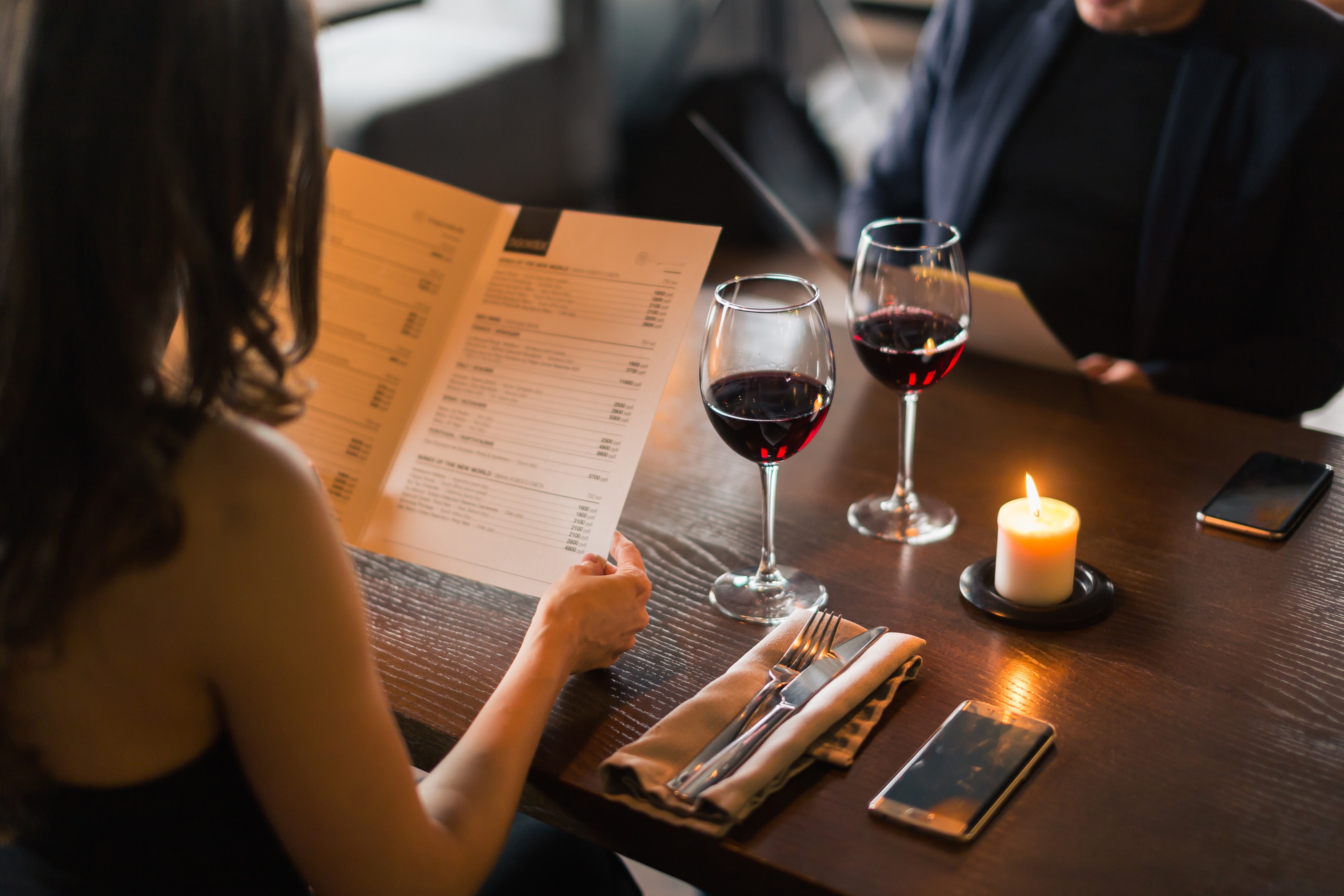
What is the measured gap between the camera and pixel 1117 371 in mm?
1575

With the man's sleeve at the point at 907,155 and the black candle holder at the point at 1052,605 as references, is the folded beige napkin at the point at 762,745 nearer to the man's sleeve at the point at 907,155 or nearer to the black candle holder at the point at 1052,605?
the black candle holder at the point at 1052,605

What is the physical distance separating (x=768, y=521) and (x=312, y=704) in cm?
42

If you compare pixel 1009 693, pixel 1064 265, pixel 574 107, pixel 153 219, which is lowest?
pixel 574 107

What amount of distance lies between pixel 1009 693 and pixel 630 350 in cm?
43

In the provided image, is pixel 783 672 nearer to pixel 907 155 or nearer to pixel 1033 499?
pixel 1033 499

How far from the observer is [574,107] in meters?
4.25

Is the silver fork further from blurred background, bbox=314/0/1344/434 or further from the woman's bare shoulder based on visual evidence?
blurred background, bbox=314/0/1344/434

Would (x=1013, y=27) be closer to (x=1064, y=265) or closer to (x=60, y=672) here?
(x=1064, y=265)

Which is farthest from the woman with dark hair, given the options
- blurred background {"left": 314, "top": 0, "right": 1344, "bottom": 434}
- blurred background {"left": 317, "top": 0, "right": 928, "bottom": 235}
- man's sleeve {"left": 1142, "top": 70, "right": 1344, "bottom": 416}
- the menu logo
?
blurred background {"left": 317, "top": 0, "right": 928, "bottom": 235}

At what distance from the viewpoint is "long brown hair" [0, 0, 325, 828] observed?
1.83 ft

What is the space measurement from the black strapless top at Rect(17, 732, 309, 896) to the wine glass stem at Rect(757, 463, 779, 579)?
0.43 meters

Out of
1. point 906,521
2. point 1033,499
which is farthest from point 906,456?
point 1033,499

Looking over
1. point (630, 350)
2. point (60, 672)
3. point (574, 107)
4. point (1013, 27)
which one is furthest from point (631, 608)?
point (574, 107)

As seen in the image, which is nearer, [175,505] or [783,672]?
[175,505]
